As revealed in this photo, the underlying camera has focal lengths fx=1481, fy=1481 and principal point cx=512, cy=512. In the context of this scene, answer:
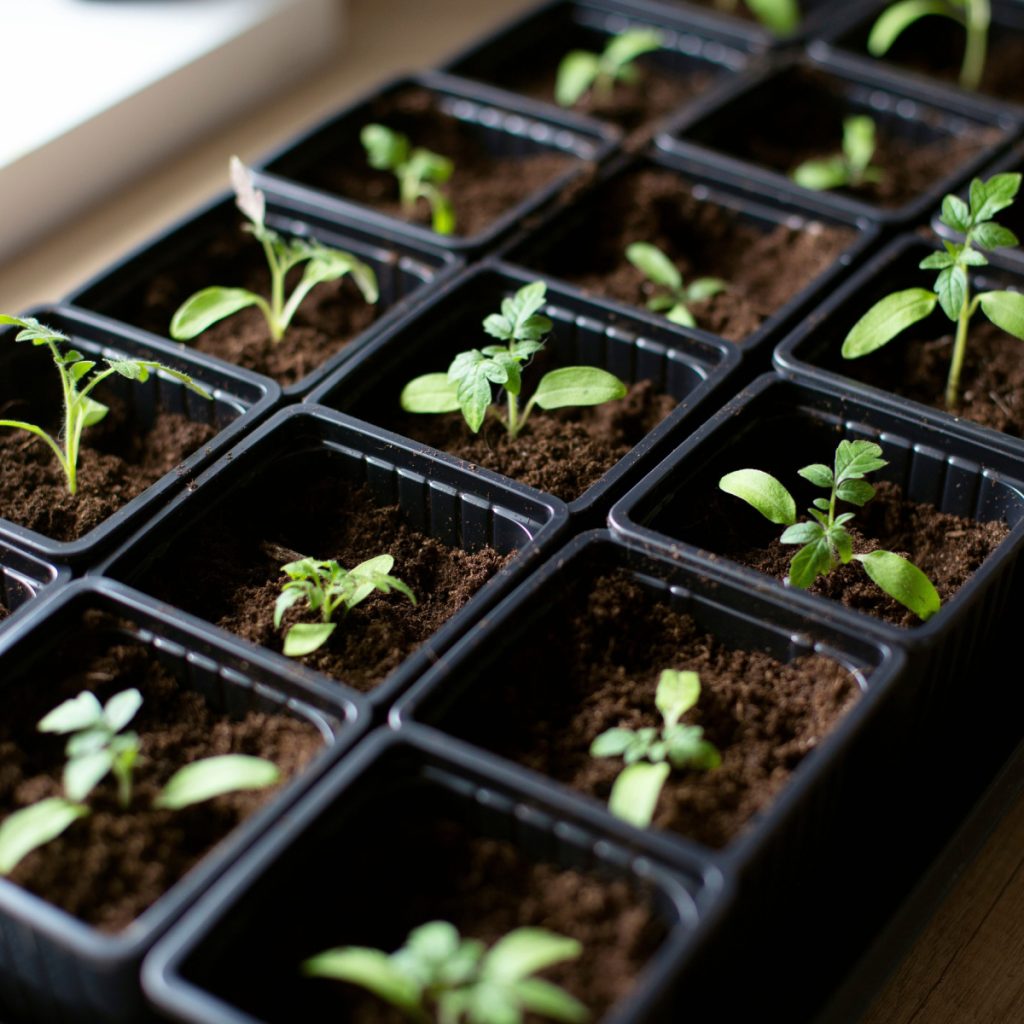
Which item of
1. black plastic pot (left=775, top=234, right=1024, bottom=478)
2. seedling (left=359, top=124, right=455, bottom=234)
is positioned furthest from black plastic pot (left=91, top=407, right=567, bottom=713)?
seedling (left=359, top=124, right=455, bottom=234)

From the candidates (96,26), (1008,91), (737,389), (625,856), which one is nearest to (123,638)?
(625,856)

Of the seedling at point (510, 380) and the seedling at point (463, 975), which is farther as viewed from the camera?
the seedling at point (510, 380)

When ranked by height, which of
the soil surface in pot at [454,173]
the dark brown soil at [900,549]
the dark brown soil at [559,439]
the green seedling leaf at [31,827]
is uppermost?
the soil surface in pot at [454,173]

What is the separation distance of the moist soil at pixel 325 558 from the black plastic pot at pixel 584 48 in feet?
3.11

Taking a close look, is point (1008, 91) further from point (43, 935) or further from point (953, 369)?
point (43, 935)

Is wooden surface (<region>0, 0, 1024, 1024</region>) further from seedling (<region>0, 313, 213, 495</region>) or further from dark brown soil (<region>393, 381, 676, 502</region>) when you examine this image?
dark brown soil (<region>393, 381, 676, 502</region>)

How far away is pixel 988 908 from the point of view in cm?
134

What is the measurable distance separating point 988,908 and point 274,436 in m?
0.79

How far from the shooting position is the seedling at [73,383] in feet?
4.33

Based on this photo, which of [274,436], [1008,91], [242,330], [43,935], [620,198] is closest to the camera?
[43,935]

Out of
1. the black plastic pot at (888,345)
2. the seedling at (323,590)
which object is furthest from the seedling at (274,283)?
the black plastic pot at (888,345)

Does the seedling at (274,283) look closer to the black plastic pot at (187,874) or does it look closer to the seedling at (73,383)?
the seedling at (73,383)

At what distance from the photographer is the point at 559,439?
1.51 m

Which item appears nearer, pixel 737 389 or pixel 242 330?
pixel 737 389
